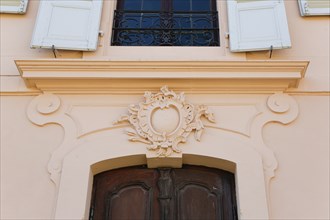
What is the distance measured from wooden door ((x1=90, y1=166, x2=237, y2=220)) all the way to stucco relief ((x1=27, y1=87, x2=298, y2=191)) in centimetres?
37

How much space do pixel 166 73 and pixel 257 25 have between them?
1.37 metres

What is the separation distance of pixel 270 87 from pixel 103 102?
1.96 metres

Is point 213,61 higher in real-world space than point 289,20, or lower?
lower

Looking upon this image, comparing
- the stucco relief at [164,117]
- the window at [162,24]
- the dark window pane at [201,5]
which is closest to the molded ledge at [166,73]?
the stucco relief at [164,117]

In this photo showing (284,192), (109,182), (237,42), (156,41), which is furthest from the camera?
(156,41)

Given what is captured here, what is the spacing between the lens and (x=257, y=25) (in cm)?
562

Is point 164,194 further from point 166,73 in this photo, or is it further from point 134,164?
point 166,73

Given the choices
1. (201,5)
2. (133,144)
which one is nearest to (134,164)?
(133,144)

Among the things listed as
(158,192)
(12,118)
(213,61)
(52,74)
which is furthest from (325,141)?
(12,118)

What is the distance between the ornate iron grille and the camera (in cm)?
586

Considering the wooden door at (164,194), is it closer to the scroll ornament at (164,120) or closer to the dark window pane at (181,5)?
the scroll ornament at (164,120)

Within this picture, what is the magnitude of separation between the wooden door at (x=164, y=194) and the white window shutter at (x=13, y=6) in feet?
8.06

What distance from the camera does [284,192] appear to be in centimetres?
474

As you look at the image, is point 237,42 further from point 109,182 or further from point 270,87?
point 109,182
